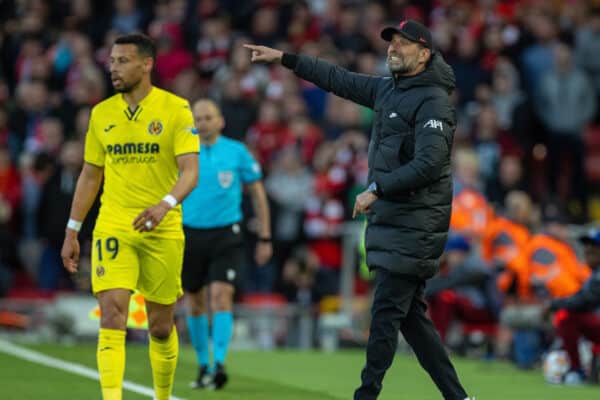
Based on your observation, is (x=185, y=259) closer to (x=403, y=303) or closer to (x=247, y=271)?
(x=403, y=303)

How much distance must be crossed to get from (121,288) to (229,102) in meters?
10.6

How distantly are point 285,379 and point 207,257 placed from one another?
5.55ft

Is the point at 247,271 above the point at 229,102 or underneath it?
underneath

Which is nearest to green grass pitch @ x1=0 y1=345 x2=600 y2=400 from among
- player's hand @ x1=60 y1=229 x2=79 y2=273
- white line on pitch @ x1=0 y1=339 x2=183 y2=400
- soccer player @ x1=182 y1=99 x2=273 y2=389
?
white line on pitch @ x1=0 y1=339 x2=183 y2=400

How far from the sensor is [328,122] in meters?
20.0

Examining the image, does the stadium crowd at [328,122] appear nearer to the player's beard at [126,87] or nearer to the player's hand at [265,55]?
the player's hand at [265,55]

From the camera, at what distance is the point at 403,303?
30.0 feet

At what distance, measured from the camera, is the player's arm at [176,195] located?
28.5ft

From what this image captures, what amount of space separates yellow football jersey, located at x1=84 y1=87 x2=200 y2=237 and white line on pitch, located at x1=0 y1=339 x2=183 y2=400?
2255 millimetres

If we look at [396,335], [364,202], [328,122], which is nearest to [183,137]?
[364,202]

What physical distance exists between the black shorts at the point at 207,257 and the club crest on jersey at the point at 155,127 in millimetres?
3358

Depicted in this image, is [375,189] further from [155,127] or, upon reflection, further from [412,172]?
[155,127]

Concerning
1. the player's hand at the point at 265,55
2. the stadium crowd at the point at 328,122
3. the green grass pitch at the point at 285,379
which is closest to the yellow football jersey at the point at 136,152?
the player's hand at the point at 265,55

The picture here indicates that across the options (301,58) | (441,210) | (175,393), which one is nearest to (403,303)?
(441,210)
